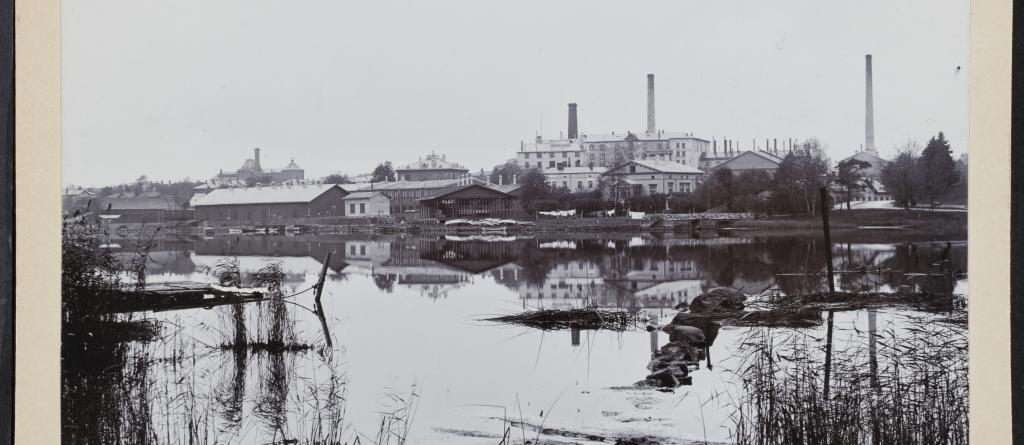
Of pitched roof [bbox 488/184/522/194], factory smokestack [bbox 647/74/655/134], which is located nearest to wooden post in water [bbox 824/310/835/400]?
factory smokestack [bbox 647/74/655/134]

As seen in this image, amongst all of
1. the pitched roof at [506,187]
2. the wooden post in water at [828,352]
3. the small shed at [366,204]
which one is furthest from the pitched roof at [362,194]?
the wooden post in water at [828,352]

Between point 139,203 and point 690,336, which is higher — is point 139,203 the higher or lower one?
the higher one

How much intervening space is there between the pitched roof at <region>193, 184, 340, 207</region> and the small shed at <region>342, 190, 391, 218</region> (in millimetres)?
546

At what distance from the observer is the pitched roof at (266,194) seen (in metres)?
9.62

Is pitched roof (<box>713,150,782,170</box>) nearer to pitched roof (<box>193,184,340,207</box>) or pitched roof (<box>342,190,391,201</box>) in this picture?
pitched roof (<box>342,190,391,201</box>)

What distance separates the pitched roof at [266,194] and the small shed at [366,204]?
0.55 metres

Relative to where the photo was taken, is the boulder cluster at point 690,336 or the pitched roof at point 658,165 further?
the pitched roof at point 658,165

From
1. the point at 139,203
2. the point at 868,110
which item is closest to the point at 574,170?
the point at 139,203

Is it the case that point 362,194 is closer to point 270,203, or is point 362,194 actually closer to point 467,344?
point 270,203

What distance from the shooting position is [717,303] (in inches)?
300

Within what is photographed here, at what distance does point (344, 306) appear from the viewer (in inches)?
315

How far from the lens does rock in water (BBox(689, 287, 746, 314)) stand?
7.43 meters

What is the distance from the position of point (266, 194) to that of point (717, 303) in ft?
23.2

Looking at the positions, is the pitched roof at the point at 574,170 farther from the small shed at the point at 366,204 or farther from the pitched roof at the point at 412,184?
the small shed at the point at 366,204
